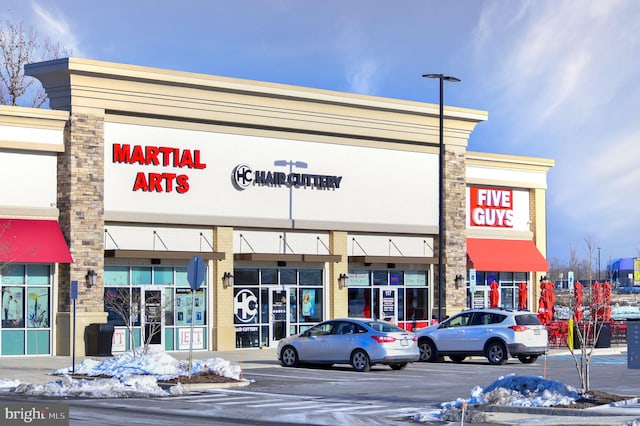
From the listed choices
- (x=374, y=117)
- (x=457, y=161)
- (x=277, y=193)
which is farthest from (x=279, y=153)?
(x=457, y=161)

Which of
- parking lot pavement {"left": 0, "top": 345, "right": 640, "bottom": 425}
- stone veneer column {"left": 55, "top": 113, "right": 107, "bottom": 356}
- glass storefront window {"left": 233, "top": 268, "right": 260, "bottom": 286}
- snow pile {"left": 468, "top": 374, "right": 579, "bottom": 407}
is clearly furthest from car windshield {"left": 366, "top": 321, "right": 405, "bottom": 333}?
glass storefront window {"left": 233, "top": 268, "right": 260, "bottom": 286}

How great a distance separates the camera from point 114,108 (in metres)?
35.4

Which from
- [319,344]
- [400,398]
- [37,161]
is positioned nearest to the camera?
[400,398]

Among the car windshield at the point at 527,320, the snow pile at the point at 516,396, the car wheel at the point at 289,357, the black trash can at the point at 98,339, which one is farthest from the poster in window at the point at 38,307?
the snow pile at the point at 516,396

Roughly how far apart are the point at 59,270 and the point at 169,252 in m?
3.68

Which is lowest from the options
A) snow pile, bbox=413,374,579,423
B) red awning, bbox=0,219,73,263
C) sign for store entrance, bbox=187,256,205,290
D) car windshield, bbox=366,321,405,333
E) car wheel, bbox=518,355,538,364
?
car wheel, bbox=518,355,538,364

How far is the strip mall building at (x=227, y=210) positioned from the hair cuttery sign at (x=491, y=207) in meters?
0.09

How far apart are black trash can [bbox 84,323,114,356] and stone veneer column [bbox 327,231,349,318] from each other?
32.8 feet

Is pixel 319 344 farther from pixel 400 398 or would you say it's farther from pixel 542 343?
pixel 400 398

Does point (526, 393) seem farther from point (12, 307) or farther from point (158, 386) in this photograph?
point (12, 307)

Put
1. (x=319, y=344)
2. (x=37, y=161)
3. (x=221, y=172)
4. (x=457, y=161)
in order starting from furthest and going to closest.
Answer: (x=457, y=161), (x=221, y=172), (x=37, y=161), (x=319, y=344)

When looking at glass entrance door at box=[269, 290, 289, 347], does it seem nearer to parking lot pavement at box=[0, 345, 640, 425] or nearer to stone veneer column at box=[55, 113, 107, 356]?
parking lot pavement at box=[0, 345, 640, 425]

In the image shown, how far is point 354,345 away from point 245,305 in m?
10.2

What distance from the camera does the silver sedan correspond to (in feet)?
95.8
